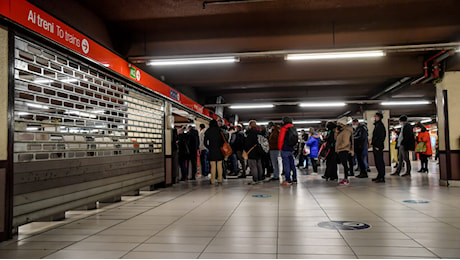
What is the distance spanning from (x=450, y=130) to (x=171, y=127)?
6.55 metres

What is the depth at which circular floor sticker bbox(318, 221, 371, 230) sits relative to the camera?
13.0ft

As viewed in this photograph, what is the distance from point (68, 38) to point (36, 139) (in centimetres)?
142

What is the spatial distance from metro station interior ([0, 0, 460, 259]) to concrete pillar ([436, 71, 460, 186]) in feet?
0.07

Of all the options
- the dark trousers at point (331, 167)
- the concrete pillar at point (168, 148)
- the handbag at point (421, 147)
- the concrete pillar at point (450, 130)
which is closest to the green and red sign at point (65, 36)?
the concrete pillar at point (168, 148)

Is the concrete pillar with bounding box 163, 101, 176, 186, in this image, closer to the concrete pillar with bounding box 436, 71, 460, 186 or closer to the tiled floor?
the tiled floor

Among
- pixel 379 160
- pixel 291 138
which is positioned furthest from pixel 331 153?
pixel 291 138

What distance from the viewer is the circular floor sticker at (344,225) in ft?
13.0

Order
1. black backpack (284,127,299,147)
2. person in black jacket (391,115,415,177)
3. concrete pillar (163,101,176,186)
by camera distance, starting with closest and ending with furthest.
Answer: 1. black backpack (284,127,299,147)
2. concrete pillar (163,101,176,186)
3. person in black jacket (391,115,415,177)

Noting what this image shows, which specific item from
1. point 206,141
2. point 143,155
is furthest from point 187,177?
point 143,155

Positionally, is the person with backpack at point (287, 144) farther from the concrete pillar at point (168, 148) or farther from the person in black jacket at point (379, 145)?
the concrete pillar at point (168, 148)

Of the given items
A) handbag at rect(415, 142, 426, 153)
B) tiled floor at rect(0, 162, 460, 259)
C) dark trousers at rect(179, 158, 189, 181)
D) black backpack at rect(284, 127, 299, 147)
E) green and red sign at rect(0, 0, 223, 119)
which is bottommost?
tiled floor at rect(0, 162, 460, 259)

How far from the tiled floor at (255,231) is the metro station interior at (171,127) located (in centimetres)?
2

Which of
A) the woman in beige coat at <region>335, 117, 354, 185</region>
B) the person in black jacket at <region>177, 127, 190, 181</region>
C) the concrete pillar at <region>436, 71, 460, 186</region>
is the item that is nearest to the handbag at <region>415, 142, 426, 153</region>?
the concrete pillar at <region>436, 71, 460, 186</region>

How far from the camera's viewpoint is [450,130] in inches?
330
